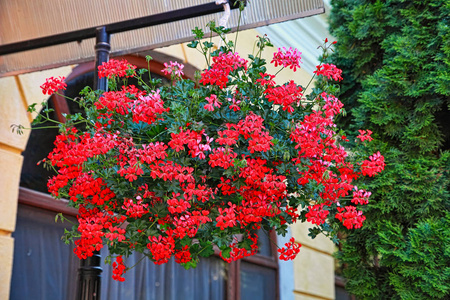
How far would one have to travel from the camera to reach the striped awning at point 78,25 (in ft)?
11.4

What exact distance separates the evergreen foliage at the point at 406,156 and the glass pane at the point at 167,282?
1630mm

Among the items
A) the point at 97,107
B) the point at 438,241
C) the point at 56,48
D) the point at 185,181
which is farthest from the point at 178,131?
the point at 438,241

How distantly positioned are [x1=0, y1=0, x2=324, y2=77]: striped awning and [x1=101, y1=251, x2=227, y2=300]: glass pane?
1615 millimetres

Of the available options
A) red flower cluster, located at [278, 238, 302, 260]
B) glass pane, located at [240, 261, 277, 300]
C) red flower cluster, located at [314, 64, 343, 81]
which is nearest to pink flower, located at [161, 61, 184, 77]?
red flower cluster, located at [314, 64, 343, 81]

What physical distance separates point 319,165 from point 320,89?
372mm

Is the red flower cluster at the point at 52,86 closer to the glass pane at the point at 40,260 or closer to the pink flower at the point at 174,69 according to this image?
the pink flower at the point at 174,69

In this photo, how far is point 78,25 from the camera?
12.3 feet

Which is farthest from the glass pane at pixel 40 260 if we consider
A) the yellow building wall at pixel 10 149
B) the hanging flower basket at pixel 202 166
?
the hanging flower basket at pixel 202 166

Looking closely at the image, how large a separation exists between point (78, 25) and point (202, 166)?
187cm

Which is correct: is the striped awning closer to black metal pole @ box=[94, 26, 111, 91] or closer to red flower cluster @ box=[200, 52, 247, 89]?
black metal pole @ box=[94, 26, 111, 91]

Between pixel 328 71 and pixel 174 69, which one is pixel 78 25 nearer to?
pixel 174 69

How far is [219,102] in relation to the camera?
2312mm

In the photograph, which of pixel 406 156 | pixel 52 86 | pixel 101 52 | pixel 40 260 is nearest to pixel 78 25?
pixel 101 52

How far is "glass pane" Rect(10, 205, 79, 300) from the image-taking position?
4.02 meters
